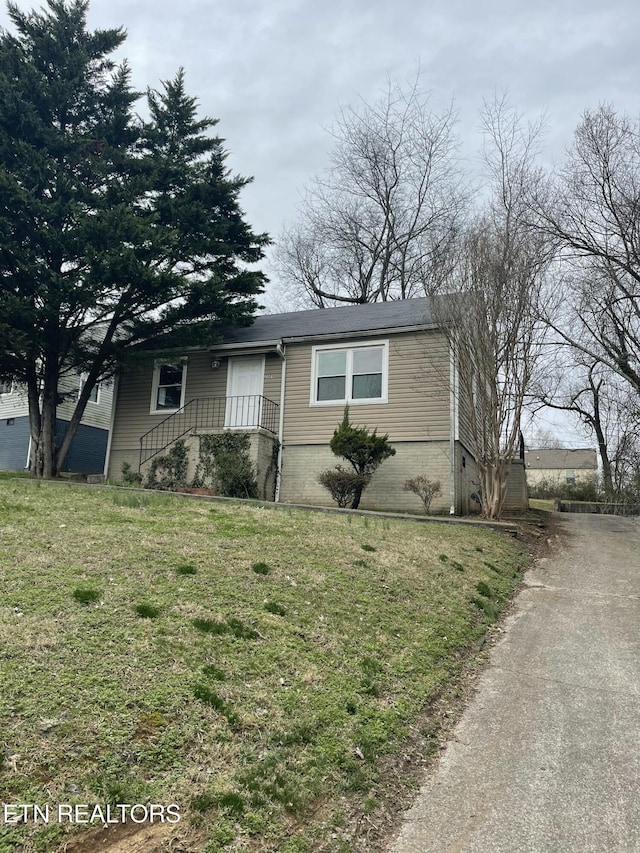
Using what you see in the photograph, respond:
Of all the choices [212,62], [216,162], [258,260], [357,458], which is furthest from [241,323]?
[212,62]

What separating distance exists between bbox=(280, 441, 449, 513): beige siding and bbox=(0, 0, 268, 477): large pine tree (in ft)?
13.4

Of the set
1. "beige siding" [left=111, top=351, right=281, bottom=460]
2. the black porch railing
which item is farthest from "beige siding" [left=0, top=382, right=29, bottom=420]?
the black porch railing

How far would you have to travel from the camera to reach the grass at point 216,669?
2568 mm

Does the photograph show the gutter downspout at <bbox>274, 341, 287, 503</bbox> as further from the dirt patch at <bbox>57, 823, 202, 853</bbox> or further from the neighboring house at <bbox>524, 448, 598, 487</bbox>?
the neighboring house at <bbox>524, 448, 598, 487</bbox>

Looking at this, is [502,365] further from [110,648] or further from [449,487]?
[110,648]

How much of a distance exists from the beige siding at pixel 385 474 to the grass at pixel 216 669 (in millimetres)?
6403

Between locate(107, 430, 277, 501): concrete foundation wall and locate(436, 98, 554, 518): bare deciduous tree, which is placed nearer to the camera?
locate(436, 98, 554, 518): bare deciduous tree

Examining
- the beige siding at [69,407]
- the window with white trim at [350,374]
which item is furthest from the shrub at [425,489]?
the beige siding at [69,407]

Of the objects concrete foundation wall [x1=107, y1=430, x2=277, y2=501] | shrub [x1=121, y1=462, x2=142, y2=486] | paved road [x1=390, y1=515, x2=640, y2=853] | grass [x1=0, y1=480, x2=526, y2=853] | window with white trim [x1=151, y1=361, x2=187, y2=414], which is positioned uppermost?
window with white trim [x1=151, y1=361, x2=187, y2=414]

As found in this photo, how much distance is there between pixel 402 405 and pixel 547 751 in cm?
1067

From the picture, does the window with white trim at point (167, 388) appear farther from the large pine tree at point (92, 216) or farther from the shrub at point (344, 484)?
the shrub at point (344, 484)

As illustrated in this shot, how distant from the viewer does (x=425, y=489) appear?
1265cm

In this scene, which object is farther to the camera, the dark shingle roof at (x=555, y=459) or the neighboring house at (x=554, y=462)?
the dark shingle roof at (x=555, y=459)

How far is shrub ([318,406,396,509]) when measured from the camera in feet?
40.3
